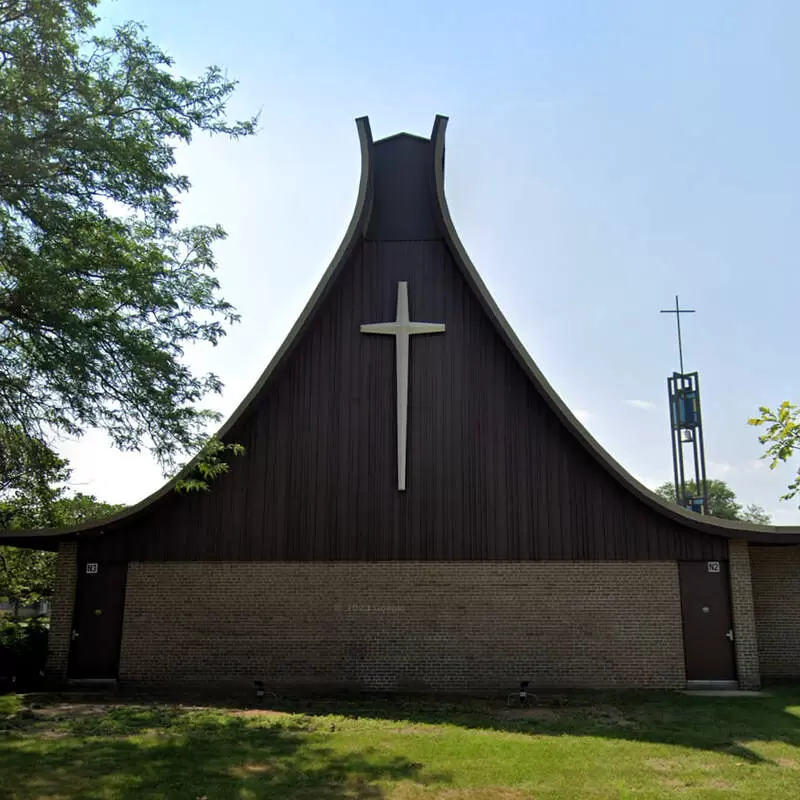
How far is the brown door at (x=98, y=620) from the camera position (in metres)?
14.0

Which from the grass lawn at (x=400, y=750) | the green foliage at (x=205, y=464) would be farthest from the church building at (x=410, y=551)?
the grass lawn at (x=400, y=750)

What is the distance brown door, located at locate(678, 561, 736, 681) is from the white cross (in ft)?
19.0

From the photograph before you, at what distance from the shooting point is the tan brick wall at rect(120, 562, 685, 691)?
13531 mm

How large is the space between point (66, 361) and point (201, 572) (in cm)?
625

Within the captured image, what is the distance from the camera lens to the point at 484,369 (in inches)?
579

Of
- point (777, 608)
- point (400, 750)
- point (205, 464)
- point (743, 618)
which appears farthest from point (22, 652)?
point (777, 608)

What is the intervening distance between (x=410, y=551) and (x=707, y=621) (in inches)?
226

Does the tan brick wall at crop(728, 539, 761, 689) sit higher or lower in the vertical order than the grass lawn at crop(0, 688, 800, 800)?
higher

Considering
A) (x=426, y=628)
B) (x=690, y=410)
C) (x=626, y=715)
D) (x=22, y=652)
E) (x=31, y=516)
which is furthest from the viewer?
(x=690, y=410)

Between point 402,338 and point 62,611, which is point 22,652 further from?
point 402,338

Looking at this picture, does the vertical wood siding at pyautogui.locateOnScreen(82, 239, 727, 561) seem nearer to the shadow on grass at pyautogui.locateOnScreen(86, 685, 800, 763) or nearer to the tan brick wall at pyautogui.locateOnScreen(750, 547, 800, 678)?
the tan brick wall at pyautogui.locateOnScreen(750, 547, 800, 678)

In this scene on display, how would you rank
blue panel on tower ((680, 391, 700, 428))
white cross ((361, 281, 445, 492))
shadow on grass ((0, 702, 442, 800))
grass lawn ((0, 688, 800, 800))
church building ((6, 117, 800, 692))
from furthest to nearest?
blue panel on tower ((680, 391, 700, 428)) < white cross ((361, 281, 445, 492)) < church building ((6, 117, 800, 692)) < grass lawn ((0, 688, 800, 800)) < shadow on grass ((0, 702, 442, 800))

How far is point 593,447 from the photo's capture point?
45.6ft

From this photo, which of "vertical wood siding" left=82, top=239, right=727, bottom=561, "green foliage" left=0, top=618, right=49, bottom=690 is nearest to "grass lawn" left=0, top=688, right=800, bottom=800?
"green foliage" left=0, top=618, right=49, bottom=690
